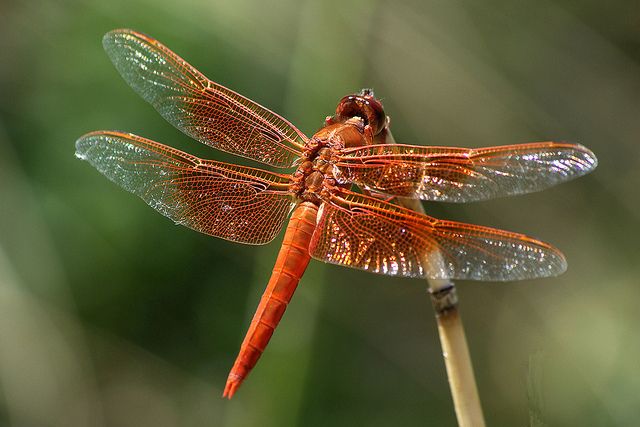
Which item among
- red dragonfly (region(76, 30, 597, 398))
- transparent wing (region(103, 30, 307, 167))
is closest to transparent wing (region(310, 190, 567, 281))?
red dragonfly (region(76, 30, 597, 398))

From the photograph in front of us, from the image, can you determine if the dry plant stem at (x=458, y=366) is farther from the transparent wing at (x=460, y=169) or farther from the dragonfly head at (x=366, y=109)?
the dragonfly head at (x=366, y=109)

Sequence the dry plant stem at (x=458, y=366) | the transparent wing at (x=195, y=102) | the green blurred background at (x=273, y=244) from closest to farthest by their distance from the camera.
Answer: the dry plant stem at (x=458, y=366)
the transparent wing at (x=195, y=102)
the green blurred background at (x=273, y=244)

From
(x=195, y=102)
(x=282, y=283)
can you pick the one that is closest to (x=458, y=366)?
(x=282, y=283)

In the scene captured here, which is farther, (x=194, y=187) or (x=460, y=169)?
(x=194, y=187)

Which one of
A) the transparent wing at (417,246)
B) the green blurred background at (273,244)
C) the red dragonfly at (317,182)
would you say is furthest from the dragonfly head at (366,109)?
the green blurred background at (273,244)

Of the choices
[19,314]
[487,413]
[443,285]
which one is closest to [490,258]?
[443,285]

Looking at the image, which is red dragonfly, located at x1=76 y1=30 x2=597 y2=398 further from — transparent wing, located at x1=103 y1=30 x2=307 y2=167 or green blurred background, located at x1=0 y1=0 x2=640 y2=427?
green blurred background, located at x1=0 y1=0 x2=640 y2=427

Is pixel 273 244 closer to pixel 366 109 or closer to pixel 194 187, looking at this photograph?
pixel 194 187
